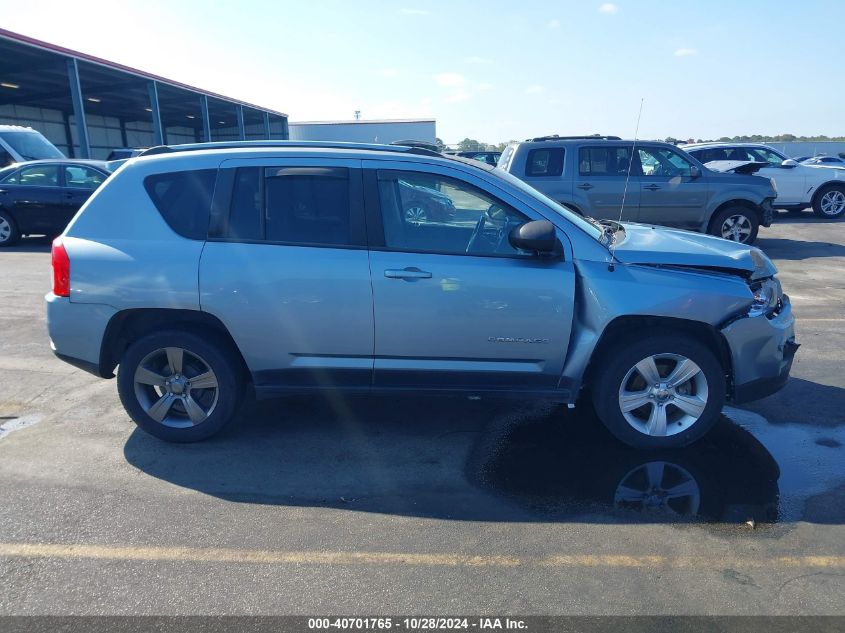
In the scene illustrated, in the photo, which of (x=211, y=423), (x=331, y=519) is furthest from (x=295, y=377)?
(x=331, y=519)

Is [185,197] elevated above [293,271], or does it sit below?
above

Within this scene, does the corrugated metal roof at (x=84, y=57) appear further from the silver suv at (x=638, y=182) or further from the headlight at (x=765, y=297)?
the headlight at (x=765, y=297)

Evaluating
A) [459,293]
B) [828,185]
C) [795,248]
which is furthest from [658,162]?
[459,293]

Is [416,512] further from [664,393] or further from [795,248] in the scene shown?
[795,248]

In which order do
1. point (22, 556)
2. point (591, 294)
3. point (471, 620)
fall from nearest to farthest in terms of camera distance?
point (471, 620) → point (22, 556) → point (591, 294)

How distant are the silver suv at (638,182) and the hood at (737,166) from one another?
296 cm

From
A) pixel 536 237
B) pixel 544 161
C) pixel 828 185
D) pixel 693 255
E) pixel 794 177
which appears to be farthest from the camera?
pixel 828 185

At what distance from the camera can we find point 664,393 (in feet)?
13.0

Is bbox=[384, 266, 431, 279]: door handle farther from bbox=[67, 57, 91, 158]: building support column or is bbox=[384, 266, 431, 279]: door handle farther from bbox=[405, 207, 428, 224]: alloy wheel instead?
bbox=[67, 57, 91, 158]: building support column

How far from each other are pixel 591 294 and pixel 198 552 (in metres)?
2.62

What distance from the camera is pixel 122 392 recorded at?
4098mm

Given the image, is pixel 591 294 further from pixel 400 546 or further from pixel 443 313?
pixel 400 546

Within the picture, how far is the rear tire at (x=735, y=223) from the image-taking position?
10844 mm

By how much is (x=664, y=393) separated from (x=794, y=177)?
14170 millimetres
